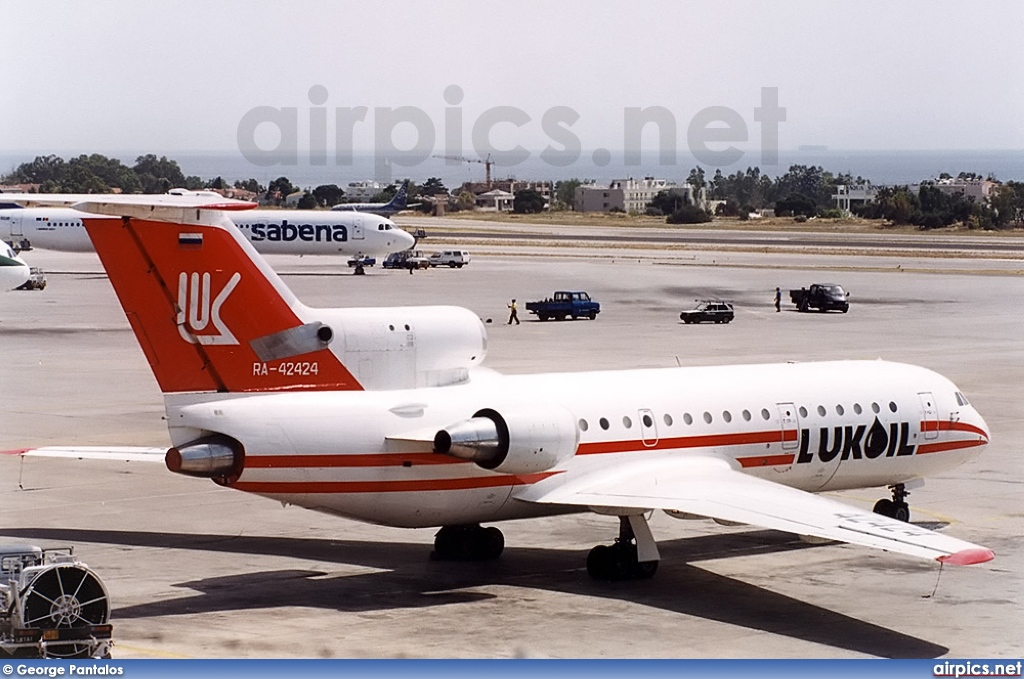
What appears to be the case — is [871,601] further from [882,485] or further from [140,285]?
[140,285]

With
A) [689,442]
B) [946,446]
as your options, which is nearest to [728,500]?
[689,442]

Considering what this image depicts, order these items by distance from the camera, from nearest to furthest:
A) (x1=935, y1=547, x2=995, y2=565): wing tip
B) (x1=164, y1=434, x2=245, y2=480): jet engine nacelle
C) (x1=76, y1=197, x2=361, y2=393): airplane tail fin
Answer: (x1=935, y1=547, x2=995, y2=565): wing tip → (x1=164, y1=434, x2=245, y2=480): jet engine nacelle → (x1=76, y1=197, x2=361, y2=393): airplane tail fin

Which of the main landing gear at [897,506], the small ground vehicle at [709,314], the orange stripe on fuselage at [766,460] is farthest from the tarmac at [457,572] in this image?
the small ground vehicle at [709,314]

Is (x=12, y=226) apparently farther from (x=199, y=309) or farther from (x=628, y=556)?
(x=628, y=556)

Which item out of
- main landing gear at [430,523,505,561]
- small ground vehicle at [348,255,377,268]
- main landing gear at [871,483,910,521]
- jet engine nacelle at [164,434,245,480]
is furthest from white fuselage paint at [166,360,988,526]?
small ground vehicle at [348,255,377,268]

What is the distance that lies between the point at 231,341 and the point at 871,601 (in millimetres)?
10544

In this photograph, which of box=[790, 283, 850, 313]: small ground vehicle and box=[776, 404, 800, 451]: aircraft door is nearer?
box=[776, 404, 800, 451]: aircraft door

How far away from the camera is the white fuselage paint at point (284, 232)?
109375 mm

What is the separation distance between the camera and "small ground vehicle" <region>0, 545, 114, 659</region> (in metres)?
18.0

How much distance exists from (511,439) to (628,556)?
114 inches

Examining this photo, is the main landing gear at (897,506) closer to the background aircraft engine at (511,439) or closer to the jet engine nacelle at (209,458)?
the background aircraft engine at (511,439)

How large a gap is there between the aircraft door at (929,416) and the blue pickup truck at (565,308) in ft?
154

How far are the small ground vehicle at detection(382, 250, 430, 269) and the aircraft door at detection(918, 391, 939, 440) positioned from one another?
85255 mm

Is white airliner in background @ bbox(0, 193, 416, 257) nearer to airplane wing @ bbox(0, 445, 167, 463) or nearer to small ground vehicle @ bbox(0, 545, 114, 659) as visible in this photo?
airplane wing @ bbox(0, 445, 167, 463)
